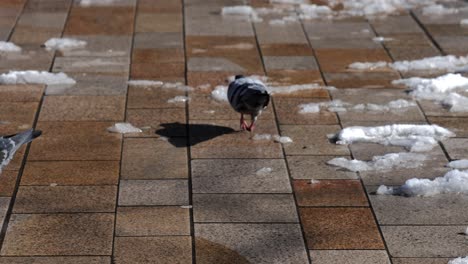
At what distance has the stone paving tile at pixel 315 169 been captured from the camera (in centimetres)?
733

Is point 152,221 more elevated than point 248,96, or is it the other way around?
point 248,96

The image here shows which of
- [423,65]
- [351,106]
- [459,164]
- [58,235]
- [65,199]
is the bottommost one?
→ [423,65]

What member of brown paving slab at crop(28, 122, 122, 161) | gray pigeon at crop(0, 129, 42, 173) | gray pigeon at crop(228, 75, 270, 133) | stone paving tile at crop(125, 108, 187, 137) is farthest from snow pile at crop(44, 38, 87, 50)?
gray pigeon at crop(0, 129, 42, 173)

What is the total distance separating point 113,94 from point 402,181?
281 centimetres

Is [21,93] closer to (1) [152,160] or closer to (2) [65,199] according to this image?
(1) [152,160]

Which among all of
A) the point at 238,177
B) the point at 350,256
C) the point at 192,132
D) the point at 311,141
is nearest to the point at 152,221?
the point at 238,177

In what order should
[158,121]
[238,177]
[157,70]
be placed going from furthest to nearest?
[157,70], [158,121], [238,177]

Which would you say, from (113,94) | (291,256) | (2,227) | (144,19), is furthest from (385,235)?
(144,19)

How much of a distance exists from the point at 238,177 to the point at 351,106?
1783mm

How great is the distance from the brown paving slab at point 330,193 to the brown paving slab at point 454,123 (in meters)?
1.35

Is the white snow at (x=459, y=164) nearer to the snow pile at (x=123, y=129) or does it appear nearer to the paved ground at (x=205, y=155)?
the paved ground at (x=205, y=155)

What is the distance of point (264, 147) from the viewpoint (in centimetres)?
785

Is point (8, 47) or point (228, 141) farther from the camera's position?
point (8, 47)

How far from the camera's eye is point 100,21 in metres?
11.0
